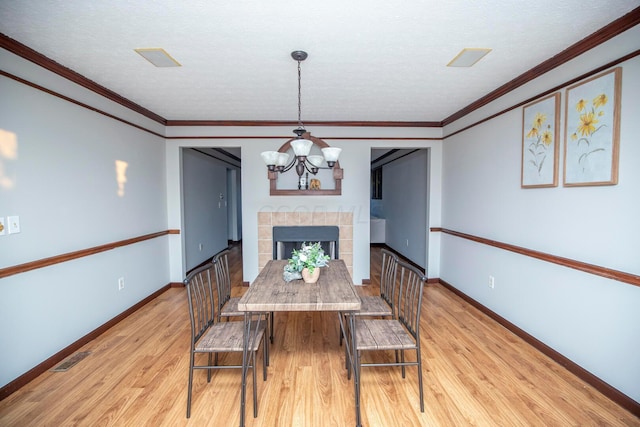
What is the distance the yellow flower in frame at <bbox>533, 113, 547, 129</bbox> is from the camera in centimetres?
243

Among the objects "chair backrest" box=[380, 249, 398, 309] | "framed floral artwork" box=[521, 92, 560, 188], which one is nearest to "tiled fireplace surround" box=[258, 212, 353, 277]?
"chair backrest" box=[380, 249, 398, 309]

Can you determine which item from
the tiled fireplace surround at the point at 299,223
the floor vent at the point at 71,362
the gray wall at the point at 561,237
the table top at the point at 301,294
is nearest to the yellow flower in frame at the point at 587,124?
the gray wall at the point at 561,237

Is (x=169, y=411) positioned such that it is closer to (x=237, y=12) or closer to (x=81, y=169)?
(x=81, y=169)

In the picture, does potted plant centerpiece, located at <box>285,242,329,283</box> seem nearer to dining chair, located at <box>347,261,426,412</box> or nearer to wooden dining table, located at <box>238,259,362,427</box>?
wooden dining table, located at <box>238,259,362,427</box>

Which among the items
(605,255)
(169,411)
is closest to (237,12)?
(169,411)

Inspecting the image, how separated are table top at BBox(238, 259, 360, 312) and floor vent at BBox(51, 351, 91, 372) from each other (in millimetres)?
1554

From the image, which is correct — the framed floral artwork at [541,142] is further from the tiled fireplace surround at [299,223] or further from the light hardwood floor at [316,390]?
the tiled fireplace surround at [299,223]

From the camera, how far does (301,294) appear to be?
199 cm

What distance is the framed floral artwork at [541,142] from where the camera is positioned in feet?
7.61

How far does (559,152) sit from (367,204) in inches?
93.2

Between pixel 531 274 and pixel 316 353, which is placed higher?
pixel 531 274

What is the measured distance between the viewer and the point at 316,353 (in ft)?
8.14

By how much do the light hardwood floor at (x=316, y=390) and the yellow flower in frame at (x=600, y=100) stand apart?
1.85 metres

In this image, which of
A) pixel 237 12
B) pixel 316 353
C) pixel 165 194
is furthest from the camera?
pixel 165 194
